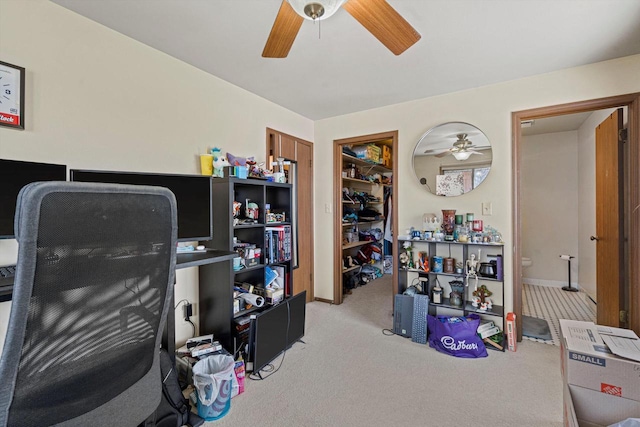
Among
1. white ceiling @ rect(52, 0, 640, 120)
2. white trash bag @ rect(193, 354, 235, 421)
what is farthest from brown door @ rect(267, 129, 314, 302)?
white trash bag @ rect(193, 354, 235, 421)

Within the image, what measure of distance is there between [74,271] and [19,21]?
1.78 m

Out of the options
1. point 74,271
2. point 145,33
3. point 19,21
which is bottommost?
point 74,271

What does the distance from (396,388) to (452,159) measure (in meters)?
2.17

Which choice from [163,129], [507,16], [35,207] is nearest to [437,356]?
[507,16]

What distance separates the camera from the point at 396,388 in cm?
200

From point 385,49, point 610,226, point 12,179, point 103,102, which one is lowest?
point 610,226

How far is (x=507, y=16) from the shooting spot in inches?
70.7

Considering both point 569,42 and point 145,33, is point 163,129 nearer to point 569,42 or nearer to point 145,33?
point 145,33

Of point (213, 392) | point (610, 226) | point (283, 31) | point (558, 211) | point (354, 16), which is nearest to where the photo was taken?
point (354, 16)

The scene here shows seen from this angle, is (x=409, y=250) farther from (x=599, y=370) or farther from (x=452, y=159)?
(x=599, y=370)

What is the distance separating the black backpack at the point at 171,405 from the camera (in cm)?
157

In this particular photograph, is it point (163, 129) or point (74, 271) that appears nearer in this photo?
point (74, 271)

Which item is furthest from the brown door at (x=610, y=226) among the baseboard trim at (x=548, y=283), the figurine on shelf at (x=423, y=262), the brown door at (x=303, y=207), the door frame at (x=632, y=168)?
the brown door at (x=303, y=207)

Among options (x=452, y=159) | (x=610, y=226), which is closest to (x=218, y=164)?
(x=452, y=159)
